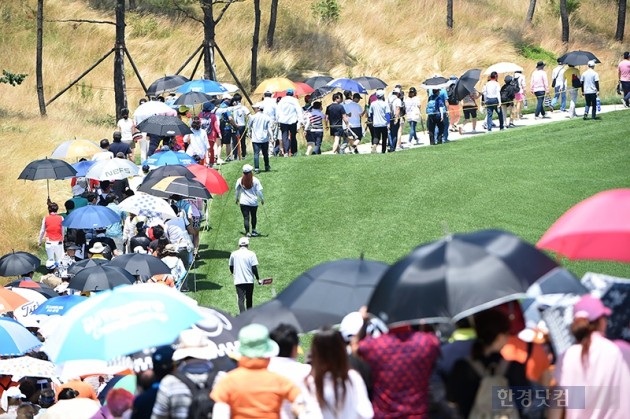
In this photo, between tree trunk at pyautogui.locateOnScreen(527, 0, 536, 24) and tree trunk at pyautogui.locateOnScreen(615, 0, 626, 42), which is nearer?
tree trunk at pyautogui.locateOnScreen(615, 0, 626, 42)

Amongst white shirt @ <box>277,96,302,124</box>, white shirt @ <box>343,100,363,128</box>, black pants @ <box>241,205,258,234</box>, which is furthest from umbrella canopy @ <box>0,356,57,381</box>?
white shirt @ <box>343,100,363,128</box>

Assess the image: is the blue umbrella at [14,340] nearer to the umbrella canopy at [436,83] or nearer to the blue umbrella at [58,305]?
the blue umbrella at [58,305]

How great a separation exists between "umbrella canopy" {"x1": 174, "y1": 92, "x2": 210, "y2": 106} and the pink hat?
23.7 m

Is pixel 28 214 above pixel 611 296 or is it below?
below

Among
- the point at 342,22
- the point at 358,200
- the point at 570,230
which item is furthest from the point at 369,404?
the point at 342,22

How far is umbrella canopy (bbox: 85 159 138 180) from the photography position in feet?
77.2

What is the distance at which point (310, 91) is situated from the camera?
35.7 m

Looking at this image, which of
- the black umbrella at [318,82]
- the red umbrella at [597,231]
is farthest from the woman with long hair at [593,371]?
the black umbrella at [318,82]

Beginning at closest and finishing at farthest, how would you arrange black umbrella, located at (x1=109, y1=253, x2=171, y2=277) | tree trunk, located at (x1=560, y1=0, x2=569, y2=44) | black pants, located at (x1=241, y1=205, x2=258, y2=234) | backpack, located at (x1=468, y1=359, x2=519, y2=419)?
backpack, located at (x1=468, y1=359, x2=519, y2=419), black umbrella, located at (x1=109, y1=253, x2=171, y2=277), black pants, located at (x1=241, y1=205, x2=258, y2=234), tree trunk, located at (x1=560, y1=0, x2=569, y2=44)

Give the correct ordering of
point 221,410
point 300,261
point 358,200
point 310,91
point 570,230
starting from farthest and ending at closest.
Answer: point 310,91 → point 358,200 → point 300,261 → point 570,230 → point 221,410

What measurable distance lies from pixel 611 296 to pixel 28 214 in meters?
20.9

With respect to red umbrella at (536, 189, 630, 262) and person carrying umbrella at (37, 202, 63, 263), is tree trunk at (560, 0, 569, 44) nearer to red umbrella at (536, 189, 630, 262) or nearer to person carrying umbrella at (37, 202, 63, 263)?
person carrying umbrella at (37, 202, 63, 263)

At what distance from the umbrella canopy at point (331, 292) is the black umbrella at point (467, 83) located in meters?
21.5

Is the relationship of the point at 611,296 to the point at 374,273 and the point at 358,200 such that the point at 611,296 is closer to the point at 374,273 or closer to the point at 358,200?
the point at 374,273
